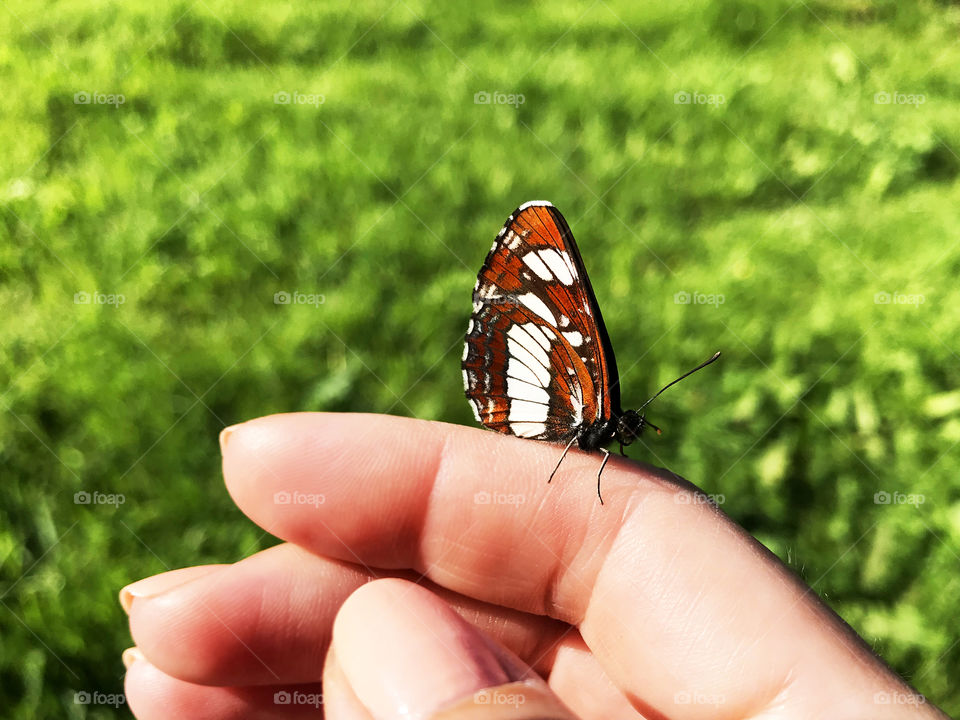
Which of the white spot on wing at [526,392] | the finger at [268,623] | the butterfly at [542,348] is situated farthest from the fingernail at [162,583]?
the white spot on wing at [526,392]

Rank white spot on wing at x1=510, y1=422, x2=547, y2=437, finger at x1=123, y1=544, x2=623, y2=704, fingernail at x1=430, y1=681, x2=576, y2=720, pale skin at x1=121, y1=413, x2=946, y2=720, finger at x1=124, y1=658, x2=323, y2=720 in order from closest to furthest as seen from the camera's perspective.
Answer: fingernail at x1=430, y1=681, x2=576, y2=720
pale skin at x1=121, y1=413, x2=946, y2=720
finger at x1=123, y1=544, x2=623, y2=704
finger at x1=124, y1=658, x2=323, y2=720
white spot on wing at x1=510, y1=422, x2=547, y2=437

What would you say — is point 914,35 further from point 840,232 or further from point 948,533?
point 948,533

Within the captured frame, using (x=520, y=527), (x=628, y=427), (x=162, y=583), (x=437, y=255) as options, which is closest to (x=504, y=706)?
(x=520, y=527)

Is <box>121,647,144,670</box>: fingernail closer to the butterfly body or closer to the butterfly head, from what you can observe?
the butterfly body

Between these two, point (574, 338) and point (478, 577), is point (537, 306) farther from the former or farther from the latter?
point (478, 577)

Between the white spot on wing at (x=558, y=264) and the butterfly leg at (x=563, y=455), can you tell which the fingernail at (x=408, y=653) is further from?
the white spot on wing at (x=558, y=264)

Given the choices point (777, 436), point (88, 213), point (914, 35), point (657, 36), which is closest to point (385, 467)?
point (777, 436)

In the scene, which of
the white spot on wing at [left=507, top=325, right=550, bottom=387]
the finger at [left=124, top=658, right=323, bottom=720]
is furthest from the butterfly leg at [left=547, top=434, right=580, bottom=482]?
the finger at [left=124, top=658, right=323, bottom=720]
